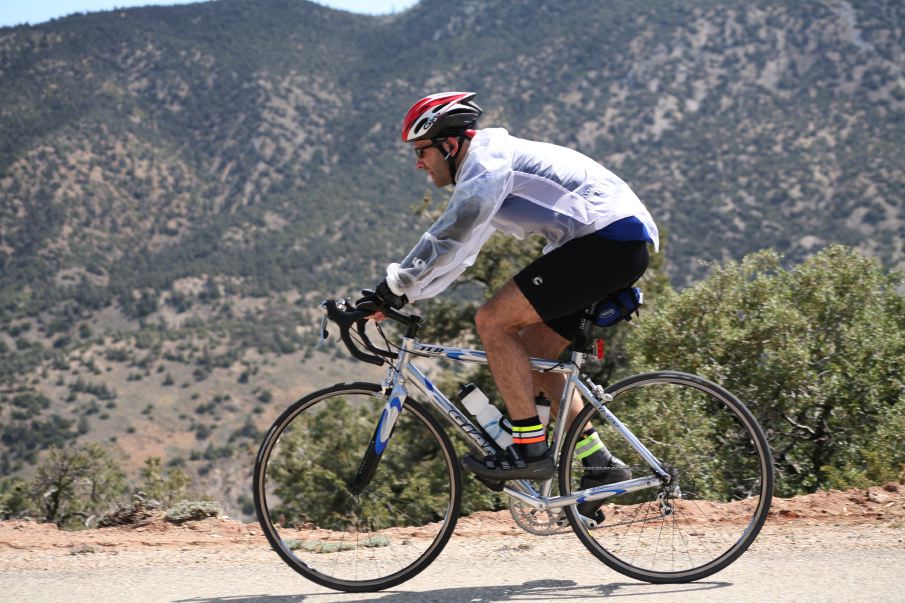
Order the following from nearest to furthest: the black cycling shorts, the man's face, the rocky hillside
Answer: the black cycling shorts → the man's face → the rocky hillside

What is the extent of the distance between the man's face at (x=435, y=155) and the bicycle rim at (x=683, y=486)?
4.00 feet

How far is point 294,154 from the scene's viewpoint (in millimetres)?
124188

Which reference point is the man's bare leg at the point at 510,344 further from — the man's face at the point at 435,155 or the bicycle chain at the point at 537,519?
the man's face at the point at 435,155

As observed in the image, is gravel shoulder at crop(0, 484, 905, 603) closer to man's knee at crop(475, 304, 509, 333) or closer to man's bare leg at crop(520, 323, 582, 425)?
man's bare leg at crop(520, 323, 582, 425)

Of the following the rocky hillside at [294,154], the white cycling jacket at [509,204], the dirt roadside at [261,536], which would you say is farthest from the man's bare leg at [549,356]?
the rocky hillside at [294,154]

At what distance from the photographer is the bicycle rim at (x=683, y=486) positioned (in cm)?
402

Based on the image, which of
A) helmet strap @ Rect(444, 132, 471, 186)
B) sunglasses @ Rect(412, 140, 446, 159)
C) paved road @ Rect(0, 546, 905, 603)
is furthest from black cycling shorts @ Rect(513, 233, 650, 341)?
paved road @ Rect(0, 546, 905, 603)

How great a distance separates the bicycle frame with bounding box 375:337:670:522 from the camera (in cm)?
404

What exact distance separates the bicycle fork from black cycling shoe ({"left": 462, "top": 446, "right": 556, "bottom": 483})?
39 centimetres

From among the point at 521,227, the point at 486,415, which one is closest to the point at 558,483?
the point at 486,415

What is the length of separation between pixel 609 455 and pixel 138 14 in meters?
162

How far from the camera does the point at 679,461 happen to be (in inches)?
169

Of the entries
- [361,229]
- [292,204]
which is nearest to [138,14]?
[292,204]

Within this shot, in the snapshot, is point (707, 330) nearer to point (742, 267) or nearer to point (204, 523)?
point (742, 267)
